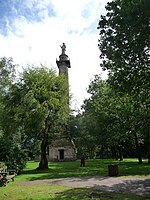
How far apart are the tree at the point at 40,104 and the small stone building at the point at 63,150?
1565cm

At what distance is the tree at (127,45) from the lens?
1511 centimetres

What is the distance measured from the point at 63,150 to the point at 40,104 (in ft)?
71.1

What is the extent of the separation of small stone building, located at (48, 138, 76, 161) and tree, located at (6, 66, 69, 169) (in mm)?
15650

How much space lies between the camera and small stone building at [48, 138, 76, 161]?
51500 millimetres

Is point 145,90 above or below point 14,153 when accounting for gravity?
above

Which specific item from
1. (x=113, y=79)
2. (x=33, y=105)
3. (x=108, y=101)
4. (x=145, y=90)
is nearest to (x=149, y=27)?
(x=113, y=79)

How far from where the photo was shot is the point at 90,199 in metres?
13.0

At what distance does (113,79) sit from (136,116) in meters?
18.5

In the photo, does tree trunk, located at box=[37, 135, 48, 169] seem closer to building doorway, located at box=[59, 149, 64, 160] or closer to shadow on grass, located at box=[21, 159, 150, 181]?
shadow on grass, located at box=[21, 159, 150, 181]

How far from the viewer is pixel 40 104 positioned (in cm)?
3228

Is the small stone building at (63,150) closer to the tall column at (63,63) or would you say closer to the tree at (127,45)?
the tall column at (63,63)

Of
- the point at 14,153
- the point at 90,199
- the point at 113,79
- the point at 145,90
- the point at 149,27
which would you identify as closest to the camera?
the point at 90,199

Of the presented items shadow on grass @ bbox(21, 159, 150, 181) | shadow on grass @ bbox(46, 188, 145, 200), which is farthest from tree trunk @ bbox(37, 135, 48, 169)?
shadow on grass @ bbox(46, 188, 145, 200)

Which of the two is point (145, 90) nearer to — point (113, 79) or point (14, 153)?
point (113, 79)
